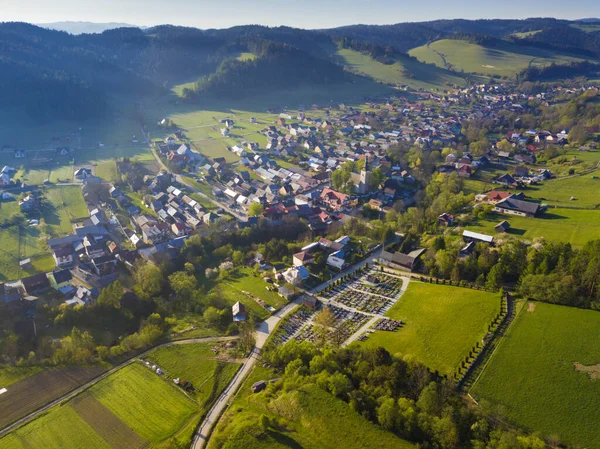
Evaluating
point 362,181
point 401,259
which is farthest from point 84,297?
point 362,181

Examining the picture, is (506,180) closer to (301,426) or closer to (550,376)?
(550,376)

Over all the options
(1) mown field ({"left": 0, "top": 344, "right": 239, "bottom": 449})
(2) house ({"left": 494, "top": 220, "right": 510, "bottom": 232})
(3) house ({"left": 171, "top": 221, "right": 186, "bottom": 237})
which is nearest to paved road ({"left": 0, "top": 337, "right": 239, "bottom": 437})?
(1) mown field ({"left": 0, "top": 344, "right": 239, "bottom": 449})

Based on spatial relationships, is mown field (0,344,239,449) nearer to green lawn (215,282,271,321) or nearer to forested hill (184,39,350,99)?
green lawn (215,282,271,321)

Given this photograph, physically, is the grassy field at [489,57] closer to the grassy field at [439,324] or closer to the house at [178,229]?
the grassy field at [439,324]

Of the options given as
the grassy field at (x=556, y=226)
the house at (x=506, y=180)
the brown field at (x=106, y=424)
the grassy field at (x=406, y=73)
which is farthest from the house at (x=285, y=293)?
the grassy field at (x=406, y=73)

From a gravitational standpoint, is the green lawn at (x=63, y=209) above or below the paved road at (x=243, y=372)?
above

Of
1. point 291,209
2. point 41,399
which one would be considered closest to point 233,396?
point 41,399
